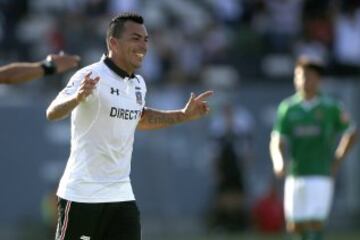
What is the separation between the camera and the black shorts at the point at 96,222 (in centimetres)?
884

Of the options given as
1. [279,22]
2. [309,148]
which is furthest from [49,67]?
[279,22]

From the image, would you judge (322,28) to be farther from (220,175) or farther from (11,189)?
(11,189)

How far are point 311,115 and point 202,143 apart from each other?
20.6 ft

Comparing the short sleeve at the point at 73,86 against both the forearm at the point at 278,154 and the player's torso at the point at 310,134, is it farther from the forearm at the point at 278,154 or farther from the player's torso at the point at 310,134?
the player's torso at the point at 310,134

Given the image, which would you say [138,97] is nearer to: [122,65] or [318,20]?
[122,65]

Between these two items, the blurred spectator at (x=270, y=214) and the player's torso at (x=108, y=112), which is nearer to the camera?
the player's torso at (x=108, y=112)

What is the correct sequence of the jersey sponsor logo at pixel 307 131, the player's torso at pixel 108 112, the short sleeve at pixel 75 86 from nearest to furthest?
the short sleeve at pixel 75 86, the player's torso at pixel 108 112, the jersey sponsor logo at pixel 307 131

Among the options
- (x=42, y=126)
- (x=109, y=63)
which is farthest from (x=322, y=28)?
(x=109, y=63)

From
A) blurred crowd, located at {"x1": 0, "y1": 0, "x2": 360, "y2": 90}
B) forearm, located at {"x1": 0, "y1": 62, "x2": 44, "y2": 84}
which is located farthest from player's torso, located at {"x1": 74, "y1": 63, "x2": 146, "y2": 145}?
blurred crowd, located at {"x1": 0, "y1": 0, "x2": 360, "y2": 90}

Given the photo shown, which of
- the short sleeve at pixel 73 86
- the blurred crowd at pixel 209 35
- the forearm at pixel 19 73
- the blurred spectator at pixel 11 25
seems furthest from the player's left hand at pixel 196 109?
the blurred spectator at pixel 11 25

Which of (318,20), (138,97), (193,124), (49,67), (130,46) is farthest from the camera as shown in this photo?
(318,20)

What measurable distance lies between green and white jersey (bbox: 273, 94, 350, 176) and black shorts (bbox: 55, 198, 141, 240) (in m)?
5.17

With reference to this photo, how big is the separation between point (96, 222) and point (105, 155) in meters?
0.52

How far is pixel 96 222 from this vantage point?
8.88m
